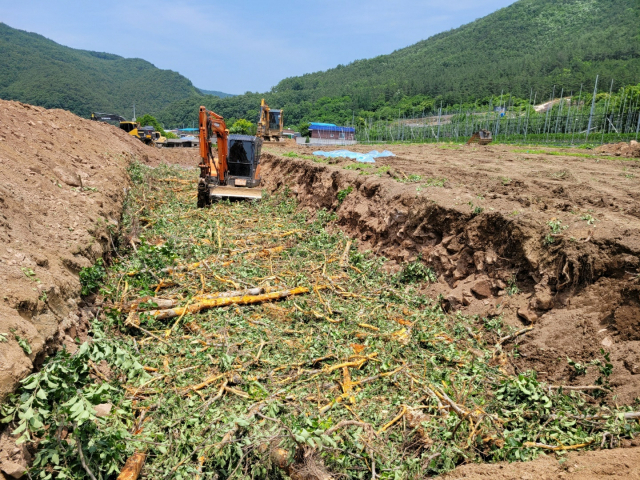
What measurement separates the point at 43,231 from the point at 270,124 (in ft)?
102

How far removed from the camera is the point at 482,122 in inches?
2002

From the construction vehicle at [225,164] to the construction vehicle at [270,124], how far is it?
20462 millimetres

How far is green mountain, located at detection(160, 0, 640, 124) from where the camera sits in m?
70.6

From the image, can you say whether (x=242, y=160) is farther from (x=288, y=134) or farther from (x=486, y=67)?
(x=486, y=67)

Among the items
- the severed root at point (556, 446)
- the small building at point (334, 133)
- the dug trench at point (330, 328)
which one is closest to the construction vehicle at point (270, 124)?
the dug trench at point (330, 328)

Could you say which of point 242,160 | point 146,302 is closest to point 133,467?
point 146,302

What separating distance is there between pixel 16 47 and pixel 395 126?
107 meters

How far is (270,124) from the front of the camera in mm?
34969

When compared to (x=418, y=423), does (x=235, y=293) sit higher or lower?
higher

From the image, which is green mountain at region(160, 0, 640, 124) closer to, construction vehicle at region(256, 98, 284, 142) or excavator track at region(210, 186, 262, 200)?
construction vehicle at region(256, 98, 284, 142)

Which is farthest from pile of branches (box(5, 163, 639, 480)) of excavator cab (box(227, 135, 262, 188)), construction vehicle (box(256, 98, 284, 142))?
construction vehicle (box(256, 98, 284, 142))

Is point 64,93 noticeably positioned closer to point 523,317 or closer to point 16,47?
point 16,47

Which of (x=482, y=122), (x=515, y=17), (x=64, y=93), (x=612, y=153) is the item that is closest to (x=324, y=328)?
(x=612, y=153)

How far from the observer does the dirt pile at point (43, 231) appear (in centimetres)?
344
